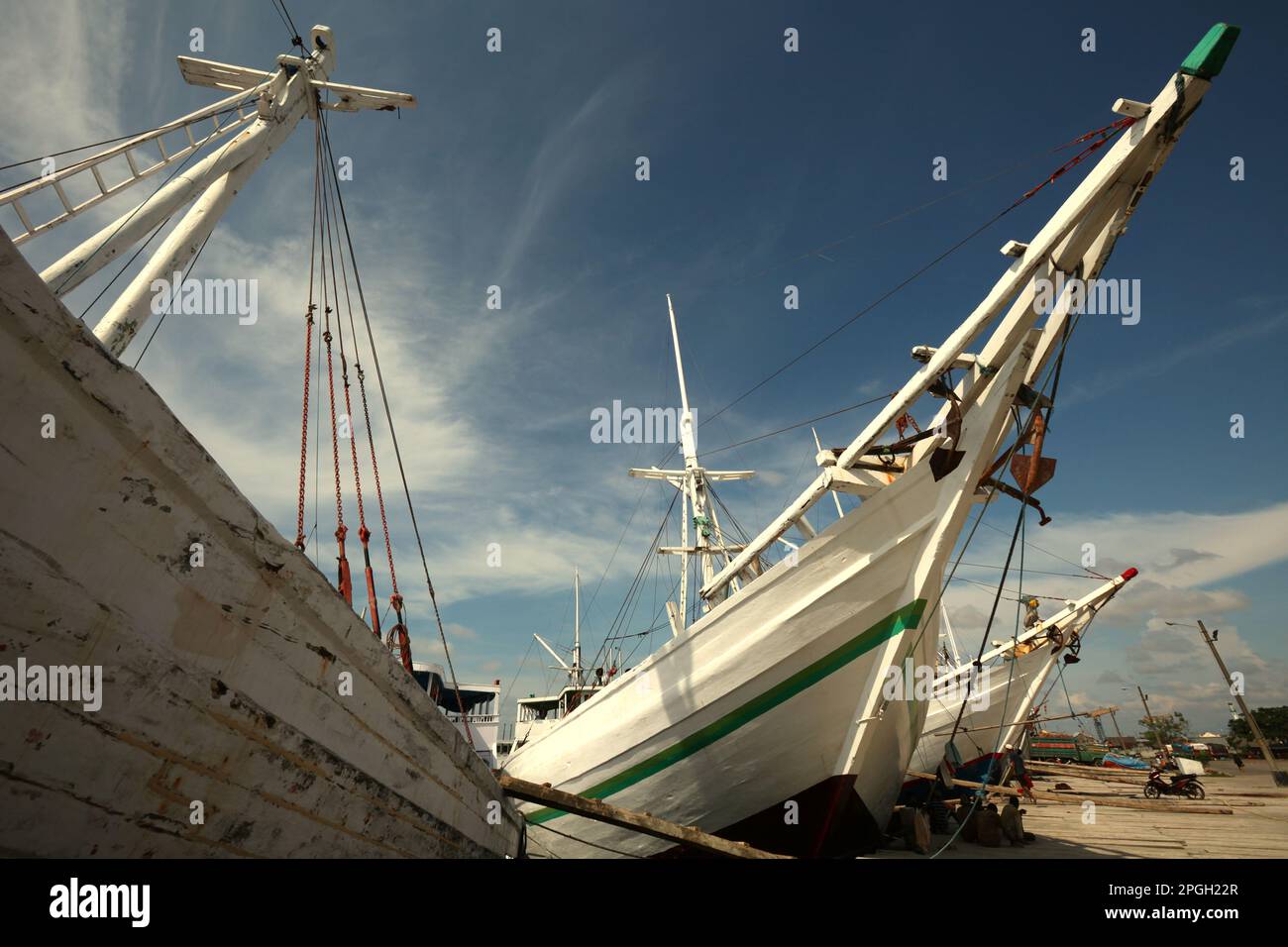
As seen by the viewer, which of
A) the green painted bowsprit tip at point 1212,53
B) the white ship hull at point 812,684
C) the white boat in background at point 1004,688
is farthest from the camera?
the white boat in background at point 1004,688

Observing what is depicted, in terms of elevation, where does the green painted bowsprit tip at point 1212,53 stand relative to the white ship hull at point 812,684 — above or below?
above

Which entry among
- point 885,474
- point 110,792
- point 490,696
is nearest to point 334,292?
point 110,792

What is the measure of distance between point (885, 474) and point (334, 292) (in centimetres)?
881

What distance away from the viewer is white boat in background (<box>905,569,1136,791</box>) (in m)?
18.1

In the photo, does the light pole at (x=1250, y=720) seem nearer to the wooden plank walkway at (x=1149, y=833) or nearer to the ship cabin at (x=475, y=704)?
the wooden plank walkway at (x=1149, y=833)

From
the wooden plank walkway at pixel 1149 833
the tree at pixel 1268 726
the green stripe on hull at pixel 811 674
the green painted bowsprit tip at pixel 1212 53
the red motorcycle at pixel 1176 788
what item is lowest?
the tree at pixel 1268 726

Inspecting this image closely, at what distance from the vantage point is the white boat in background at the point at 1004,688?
59.5 feet

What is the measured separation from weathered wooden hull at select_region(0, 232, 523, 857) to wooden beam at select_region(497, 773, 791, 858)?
2.24 m

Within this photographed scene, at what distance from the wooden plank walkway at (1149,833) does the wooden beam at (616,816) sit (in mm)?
6663

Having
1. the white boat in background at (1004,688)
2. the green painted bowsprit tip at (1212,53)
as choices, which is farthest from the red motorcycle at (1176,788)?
the green painted bowsprit tip at (1212,53)

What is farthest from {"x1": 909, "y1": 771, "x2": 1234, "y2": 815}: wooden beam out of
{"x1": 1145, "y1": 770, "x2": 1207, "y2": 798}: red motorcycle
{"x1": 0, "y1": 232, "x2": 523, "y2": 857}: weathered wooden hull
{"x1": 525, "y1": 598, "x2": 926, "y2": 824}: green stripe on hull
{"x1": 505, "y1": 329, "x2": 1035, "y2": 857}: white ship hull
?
{"x1": 0, "y1": 232, "x2": 523, "y2": 857}: weathered wooden hull

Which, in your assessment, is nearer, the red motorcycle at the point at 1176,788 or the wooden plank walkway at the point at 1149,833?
the wooden plank walkway at the point at 1149,833
